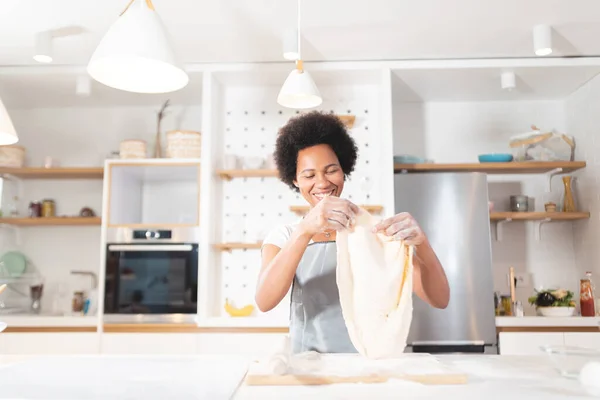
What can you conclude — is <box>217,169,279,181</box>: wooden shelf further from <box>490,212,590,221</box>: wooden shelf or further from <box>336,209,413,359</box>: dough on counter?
<box>336,209,413,359</box>: dough on counter

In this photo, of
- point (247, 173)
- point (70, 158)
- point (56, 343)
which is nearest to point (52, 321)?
point (56, 343)

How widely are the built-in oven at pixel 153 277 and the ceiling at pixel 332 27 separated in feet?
4.00

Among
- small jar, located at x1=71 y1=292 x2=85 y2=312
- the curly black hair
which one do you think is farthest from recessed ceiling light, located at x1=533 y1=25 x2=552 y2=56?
small jar, located at x1=71 y1=292 x2=85 y2=312

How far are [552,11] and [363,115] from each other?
4.48 ft

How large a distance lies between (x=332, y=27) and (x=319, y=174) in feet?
4.91

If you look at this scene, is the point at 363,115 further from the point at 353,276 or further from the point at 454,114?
the point at 353,276

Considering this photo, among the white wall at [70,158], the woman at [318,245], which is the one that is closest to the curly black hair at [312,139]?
the woman at [318,245]

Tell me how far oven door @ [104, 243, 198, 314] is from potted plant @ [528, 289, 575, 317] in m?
2.20

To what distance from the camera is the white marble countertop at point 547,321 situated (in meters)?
3.23

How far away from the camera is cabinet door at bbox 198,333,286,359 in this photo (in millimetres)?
3266

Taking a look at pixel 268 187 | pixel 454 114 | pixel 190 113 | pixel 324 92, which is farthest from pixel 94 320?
pixel 454 114

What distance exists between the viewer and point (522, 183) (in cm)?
402

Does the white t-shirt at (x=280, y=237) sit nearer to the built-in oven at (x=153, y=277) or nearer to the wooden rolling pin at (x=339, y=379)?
the wooden rolling pin at (x=339, y=379)

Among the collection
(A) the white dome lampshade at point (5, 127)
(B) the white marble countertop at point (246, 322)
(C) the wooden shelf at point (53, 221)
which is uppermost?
(A) the white dome lampshade at point (5, 127)
